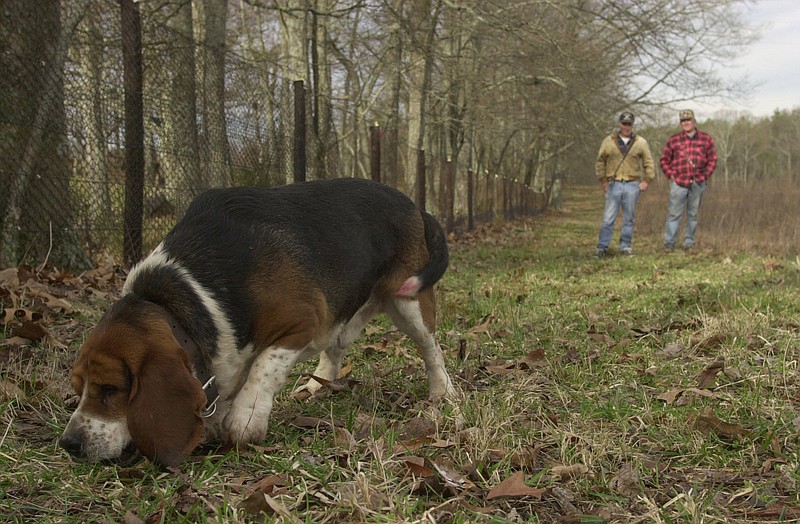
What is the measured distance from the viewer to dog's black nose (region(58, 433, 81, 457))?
7.90 feet

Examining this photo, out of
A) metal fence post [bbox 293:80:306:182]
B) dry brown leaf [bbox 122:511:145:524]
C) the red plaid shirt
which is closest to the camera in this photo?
dry brown leaf [bbox 122:511:145:524]

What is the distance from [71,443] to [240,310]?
0.76 metres

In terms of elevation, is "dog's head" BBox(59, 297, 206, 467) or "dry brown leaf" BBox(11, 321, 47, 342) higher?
"dog's head" BBox(59, 297, 206, 467)

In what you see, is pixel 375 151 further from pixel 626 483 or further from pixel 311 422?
pixel 626 483

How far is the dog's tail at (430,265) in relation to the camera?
3645 mm

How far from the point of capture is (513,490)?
2303 mm

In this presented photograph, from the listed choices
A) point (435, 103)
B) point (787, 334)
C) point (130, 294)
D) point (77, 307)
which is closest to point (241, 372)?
point (130, 294)

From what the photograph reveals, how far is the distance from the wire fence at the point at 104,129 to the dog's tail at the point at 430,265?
3.11m

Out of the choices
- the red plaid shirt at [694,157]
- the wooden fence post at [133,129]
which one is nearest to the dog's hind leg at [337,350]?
the wooden fence post at [133,129]

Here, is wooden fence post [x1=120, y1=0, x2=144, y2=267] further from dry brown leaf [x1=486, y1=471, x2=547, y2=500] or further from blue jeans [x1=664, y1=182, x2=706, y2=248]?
blue jeans [x1=664, y1=182, x2=706, y2=248]

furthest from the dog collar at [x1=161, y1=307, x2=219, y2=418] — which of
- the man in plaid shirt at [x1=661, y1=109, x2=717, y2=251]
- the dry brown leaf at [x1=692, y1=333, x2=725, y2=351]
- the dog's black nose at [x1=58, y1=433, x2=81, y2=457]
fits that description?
the man in plaid shirt at [x1=661, y1=109, x2=717, y2=251]

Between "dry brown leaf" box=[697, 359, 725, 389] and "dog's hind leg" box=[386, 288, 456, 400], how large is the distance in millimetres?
1329

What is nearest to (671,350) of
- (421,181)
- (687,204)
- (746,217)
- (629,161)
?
(629,161)

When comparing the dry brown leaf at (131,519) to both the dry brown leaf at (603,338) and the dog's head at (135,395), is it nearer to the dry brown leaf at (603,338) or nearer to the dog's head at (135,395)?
the dog's head at (135,395)
